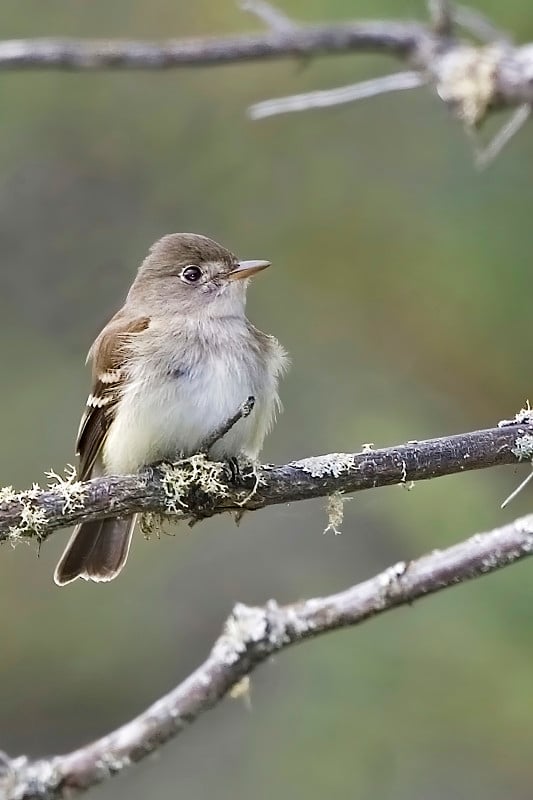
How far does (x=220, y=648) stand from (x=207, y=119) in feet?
16.8

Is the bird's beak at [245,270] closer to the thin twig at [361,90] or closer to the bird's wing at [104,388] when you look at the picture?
the bird's wing at [104,388]

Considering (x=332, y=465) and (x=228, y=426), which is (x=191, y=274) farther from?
(x=332, y=465)

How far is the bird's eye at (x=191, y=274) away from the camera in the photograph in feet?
16.0

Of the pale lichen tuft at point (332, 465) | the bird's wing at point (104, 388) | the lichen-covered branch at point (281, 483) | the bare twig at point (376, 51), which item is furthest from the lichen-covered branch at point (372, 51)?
the pale lichen tuft at point (332, 465)

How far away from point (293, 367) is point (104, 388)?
3402 millimetres

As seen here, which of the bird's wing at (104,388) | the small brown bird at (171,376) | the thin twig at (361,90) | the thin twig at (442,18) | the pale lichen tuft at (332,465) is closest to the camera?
the pale lichen tuft at (332,465)

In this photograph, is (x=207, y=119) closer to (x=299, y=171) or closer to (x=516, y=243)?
(x=299, y=171)

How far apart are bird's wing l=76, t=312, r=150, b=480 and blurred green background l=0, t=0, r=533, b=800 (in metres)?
2.33

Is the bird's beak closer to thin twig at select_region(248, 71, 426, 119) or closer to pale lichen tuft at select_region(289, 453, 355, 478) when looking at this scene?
thin twig at select_region(248, 71, 426, 119)

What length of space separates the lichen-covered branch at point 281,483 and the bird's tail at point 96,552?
109cm

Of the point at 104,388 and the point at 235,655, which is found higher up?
the point at 104,388

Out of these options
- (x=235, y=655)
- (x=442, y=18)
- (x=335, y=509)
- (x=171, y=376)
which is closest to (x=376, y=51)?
(x=442, y=18)

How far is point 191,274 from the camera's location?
4879mm

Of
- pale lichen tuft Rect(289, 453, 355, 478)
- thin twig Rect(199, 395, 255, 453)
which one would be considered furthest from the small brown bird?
pale lichen tuft Rect(289, 453, 355, 478)
